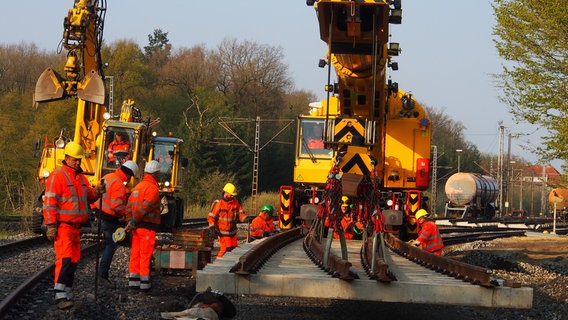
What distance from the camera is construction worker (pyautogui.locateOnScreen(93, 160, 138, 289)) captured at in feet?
37.5

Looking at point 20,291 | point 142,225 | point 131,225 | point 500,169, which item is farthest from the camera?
point 500,169

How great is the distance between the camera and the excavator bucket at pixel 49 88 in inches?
716

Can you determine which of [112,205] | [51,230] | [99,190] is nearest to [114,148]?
[112,205]

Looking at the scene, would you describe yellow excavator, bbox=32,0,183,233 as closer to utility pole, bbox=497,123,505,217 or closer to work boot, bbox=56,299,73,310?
work boot, bbox=56,299,73,310

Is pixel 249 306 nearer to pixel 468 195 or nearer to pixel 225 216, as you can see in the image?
pixel 225 216

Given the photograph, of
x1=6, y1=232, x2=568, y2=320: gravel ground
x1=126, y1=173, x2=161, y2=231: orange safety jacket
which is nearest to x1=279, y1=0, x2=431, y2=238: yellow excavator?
x1=6, y1=232, x2=568, y2=320: gravel ground

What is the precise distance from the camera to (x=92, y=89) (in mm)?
18516

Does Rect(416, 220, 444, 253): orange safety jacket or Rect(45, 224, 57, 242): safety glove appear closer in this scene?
Rect(45, 224, 57, 242): safety glove

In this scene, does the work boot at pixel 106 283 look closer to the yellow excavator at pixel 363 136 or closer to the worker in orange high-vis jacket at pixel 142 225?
the worker in orange high-vis jacket at pixel 142 225

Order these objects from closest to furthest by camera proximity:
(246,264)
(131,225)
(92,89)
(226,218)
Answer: (246,264)
(131,225)
(226,218)
(92,89)

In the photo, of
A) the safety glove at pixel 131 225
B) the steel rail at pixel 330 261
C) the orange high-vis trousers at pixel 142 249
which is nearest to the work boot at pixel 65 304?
the safety glove at pixel 131 225

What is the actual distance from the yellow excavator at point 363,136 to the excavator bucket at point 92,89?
442 centimetres

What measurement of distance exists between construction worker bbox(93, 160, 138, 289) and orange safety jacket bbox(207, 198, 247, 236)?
6.78ft

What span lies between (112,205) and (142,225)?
71cm
